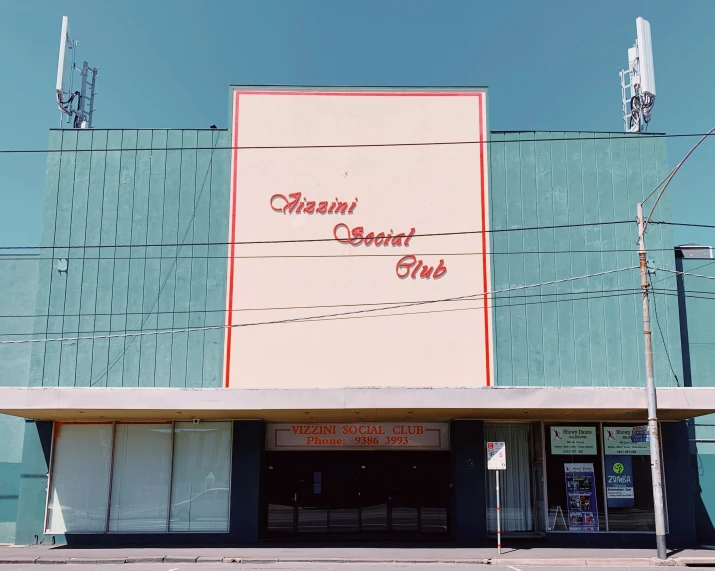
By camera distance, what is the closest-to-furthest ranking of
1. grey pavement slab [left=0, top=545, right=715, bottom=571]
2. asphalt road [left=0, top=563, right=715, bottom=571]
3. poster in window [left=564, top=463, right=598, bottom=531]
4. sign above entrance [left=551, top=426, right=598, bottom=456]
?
asphalt road [left=0, top=563, right=715, bottom=571] → grey pavement slab [left=0, top=545, right=715, bottom=571] → poster in window [left=564, top=463, right=598, bottom=531] → sign above entrance [left=551, top=426, right=598, bottom=456]

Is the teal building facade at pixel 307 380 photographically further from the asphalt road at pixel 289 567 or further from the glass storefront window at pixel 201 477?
the asphalt road at pixel 289 567

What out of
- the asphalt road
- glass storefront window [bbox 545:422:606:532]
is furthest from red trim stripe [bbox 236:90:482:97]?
the asphalt road

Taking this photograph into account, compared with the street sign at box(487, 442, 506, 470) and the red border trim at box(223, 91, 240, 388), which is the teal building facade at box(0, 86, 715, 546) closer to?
the red border trim at box(223, 91, 240, 388)

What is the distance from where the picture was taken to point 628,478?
2016 cm

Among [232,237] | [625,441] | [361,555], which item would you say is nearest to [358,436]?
[361,555]

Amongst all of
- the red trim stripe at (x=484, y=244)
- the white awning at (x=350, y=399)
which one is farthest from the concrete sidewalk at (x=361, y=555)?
the red trim stripe at (x=484, y=244)

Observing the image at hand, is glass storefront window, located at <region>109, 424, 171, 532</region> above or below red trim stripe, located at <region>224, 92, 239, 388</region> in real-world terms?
below

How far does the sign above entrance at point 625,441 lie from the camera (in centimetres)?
2023

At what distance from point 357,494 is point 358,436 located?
155 cm

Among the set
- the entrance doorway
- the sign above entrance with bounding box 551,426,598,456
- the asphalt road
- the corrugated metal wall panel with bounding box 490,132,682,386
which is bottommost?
the asphalt road

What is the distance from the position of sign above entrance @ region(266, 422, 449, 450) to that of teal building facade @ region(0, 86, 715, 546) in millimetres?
146

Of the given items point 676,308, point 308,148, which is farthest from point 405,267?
point 676,308

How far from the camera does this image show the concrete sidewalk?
1681 cm

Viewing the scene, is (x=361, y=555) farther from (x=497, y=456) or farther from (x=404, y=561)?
(x=497, y=456)
